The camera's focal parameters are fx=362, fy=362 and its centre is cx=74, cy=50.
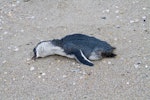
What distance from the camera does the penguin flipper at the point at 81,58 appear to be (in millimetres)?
3832

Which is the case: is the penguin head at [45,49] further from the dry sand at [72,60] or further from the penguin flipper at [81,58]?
the penguin flipper at [81,58]

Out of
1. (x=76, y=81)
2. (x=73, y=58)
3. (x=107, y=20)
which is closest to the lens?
(x=76, y=81)

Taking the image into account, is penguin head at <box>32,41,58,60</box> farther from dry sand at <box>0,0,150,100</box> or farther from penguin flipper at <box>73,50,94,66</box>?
penguin flipper at <box>73,50,94,66</box>

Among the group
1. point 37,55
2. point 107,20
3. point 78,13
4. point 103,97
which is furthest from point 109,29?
point 103,97

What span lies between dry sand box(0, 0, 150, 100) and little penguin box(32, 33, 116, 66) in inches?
2.7

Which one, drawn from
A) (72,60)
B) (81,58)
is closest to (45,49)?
(72,60)

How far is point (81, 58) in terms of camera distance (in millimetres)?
3855

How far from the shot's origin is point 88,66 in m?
3.82

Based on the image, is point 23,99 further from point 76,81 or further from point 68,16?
point 68,16

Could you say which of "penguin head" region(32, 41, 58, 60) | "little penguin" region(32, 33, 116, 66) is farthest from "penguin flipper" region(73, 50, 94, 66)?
"penguin head" region(32, 41, 58, 60)

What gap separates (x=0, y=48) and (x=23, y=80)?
30.4 inches

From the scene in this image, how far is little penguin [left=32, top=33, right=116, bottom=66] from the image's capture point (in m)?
3.89

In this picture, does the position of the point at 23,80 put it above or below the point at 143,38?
below

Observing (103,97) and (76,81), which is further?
(76,81)
